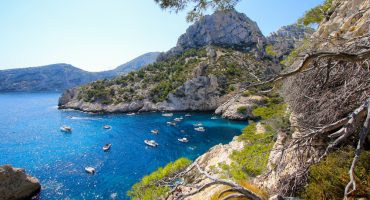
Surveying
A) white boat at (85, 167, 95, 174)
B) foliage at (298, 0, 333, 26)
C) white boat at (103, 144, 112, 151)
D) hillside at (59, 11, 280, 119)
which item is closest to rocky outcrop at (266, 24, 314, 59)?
foliage at (298, 0, 333, 26)

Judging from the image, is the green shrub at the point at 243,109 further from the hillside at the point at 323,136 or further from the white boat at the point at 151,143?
the hillside at the point at 323,136

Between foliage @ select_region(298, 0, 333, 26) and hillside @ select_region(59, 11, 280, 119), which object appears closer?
foliage @ select_region(298, 0, 333, 26)

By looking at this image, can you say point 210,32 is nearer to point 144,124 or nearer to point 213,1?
point 144,124

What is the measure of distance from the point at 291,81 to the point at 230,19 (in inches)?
3655

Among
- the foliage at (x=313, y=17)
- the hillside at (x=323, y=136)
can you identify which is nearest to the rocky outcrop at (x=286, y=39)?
the hillside at (x=323, y=136)

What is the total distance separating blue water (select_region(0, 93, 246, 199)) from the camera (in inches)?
948

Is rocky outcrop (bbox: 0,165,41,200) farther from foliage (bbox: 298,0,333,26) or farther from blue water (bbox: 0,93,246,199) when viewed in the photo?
foliage (bbox: 298,0,333,26)

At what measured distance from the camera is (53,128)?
48719 mm

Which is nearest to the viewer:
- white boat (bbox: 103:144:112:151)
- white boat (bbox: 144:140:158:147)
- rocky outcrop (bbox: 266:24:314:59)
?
rocky outcrop (bbox: 266:24:314:59)

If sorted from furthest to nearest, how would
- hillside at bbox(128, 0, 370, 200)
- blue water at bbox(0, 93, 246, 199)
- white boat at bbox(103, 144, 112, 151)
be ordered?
1. white boat at bbox(103, 144, 112, 151)
2. blue water at bbox(0, 93, 246, 199)
3. hillside at bbox(128, 0, 370, 200)

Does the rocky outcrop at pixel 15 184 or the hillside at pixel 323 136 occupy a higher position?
the hillside at pixel 323 136

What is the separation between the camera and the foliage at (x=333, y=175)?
5.08 metres

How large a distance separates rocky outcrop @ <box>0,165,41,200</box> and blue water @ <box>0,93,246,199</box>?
48.8 inches

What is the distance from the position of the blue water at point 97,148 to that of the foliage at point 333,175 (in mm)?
18849
